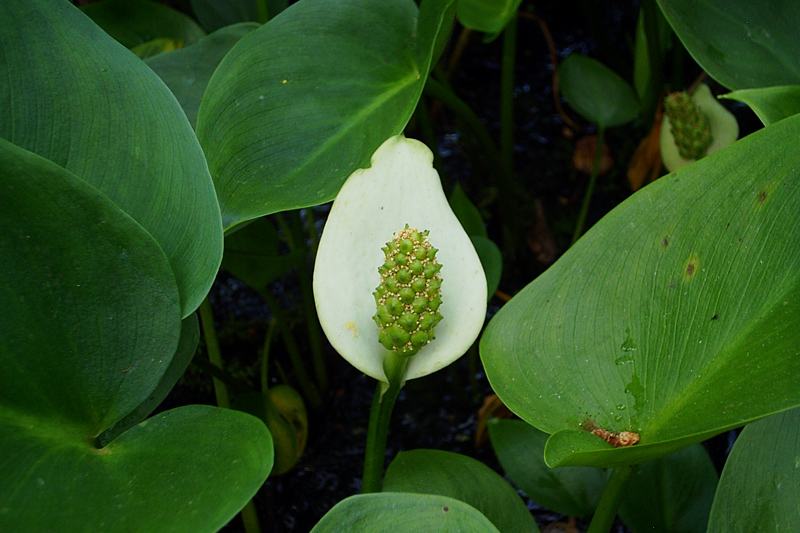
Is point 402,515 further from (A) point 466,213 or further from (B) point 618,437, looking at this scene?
(A) point 466,213

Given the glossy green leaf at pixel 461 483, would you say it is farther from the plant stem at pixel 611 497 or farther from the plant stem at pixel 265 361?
the plant stem at pixel 265 361

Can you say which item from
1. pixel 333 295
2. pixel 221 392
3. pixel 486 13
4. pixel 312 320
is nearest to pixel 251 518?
pixel 221 392

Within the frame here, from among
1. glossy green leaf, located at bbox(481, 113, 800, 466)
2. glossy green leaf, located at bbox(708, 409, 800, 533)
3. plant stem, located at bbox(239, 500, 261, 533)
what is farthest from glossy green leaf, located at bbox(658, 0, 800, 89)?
plant stem, located at bbox(239, 500, 261, 533)

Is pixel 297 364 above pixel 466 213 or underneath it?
underneath

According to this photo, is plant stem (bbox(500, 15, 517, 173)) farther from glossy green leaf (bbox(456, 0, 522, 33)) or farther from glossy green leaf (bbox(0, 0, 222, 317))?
glossy green leaf (bbox(0, 0, 222, 317))

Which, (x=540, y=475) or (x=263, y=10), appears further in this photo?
(x=263, y=10)

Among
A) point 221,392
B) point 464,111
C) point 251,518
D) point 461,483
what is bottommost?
point 251,518

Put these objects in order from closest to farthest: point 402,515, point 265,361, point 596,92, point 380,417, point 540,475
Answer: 1. point 402,515
2. point 380,417
3. point 540,475
4. point 265,361
5. point 596,92

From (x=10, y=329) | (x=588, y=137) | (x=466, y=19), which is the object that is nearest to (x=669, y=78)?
(x=588, y=137)
